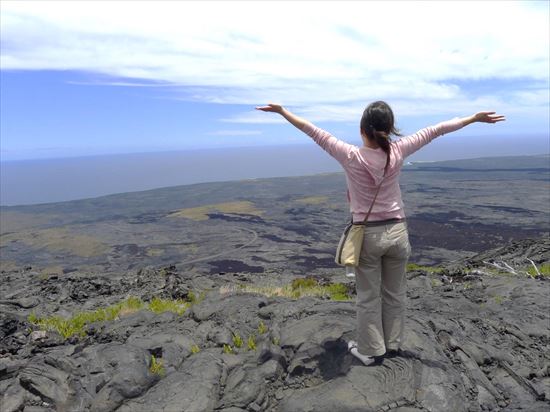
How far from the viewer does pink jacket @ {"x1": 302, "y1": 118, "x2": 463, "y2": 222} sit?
209 inches

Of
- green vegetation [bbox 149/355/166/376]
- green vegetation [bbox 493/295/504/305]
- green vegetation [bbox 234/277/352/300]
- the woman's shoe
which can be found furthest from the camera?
green vegetation [bbox 234/277/352/300]

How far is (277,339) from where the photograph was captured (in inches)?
291

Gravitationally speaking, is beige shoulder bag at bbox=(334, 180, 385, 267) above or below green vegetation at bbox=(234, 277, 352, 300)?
above

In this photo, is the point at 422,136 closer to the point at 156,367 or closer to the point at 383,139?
the point at 383,139

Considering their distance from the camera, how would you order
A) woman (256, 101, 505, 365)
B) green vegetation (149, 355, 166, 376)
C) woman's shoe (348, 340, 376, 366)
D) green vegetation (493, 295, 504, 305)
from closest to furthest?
1. woman (256, 101, 505, 365)
2. woman's shoe (348, 340, 376, 366)
3. green vegetation (149, 355, 166, 376)
4. green vegetation (493, 295, 504, 305)

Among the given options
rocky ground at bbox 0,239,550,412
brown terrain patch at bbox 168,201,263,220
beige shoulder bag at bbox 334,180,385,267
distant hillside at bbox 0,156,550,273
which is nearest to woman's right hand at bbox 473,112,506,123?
beige shoulder bag at bbox 334,180,385,267

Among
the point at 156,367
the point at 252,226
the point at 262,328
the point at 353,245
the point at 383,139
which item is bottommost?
the point at 252,226

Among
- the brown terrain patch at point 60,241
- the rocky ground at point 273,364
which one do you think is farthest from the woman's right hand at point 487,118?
the brown terrain patch at point 60,241

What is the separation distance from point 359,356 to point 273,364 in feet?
4.25

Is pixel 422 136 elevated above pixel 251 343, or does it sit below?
above

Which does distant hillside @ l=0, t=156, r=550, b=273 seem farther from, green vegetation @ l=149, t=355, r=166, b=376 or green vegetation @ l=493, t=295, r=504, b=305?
green vegetation @ l=149, t=355, r=166, b=376

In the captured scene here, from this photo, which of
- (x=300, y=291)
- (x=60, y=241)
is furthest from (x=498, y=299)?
(x=60, y=241)

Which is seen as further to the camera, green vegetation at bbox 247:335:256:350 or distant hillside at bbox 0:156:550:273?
distant hillside at bbox 0:156:550:273

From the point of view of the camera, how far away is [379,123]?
5.20m
